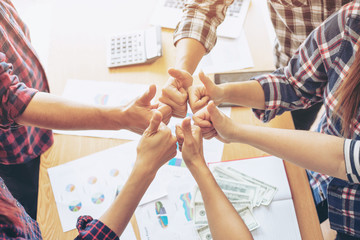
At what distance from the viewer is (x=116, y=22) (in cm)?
131

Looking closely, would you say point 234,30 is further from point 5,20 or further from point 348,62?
point 5,20

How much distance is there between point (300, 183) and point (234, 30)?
0.69m

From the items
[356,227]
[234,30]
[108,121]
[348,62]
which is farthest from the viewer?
[234,30]

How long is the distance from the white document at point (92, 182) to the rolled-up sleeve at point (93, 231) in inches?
7.1

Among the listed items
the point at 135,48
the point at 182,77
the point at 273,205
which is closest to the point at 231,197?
the point at 273,205

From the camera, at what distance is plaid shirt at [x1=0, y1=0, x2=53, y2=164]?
2.73ft

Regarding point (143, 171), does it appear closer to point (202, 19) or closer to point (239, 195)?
point (239, 195)

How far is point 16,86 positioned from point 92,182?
38 centimetres

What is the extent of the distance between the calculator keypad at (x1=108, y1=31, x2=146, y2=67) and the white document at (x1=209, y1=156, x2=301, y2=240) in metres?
0.54

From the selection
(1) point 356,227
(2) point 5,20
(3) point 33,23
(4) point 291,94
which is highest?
(3) point 33,23

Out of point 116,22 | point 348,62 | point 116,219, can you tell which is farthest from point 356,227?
point 116,22

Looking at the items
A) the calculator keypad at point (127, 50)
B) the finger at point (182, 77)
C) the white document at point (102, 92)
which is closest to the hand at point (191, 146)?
the finger at point (182, 77)

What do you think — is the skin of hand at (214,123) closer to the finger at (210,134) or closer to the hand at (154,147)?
the finger at (210,134)

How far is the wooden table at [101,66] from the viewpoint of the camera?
3.00ft
